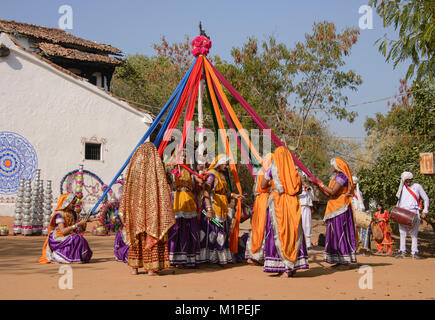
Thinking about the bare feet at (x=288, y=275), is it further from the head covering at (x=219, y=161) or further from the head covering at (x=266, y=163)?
the head covering at (x=219, y=161)

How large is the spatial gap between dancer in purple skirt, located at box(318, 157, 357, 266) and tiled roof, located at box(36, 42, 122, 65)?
53.6 feet

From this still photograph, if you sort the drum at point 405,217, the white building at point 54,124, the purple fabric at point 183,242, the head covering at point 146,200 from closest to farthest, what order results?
the head covering at point 146,200 → the purple fabric at point 183,242 → the drum at point 405,217 → the white building at point 54,124

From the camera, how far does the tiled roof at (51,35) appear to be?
21266mm

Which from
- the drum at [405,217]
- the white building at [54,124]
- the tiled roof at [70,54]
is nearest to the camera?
the drum at [405,217]

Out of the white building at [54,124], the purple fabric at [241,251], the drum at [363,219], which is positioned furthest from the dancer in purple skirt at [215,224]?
the white building at [54,124]

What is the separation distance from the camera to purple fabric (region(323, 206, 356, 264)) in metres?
7.06

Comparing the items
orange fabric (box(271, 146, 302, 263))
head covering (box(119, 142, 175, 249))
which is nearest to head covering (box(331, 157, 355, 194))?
orange fabric (box(271, 146, 302, 263))

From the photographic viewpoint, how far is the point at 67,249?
24.1ft

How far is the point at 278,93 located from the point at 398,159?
9.67 m

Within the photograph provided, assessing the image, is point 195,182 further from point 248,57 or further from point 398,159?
point 248,57

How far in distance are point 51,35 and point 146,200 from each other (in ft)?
62.4

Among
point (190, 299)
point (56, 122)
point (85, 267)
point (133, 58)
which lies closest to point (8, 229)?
point (56, 122)

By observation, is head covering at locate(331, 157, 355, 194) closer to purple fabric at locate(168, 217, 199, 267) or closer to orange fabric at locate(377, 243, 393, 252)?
purple fabric at locate(168, 217, 199, 267)

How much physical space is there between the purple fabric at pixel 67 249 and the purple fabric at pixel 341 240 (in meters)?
3.85
